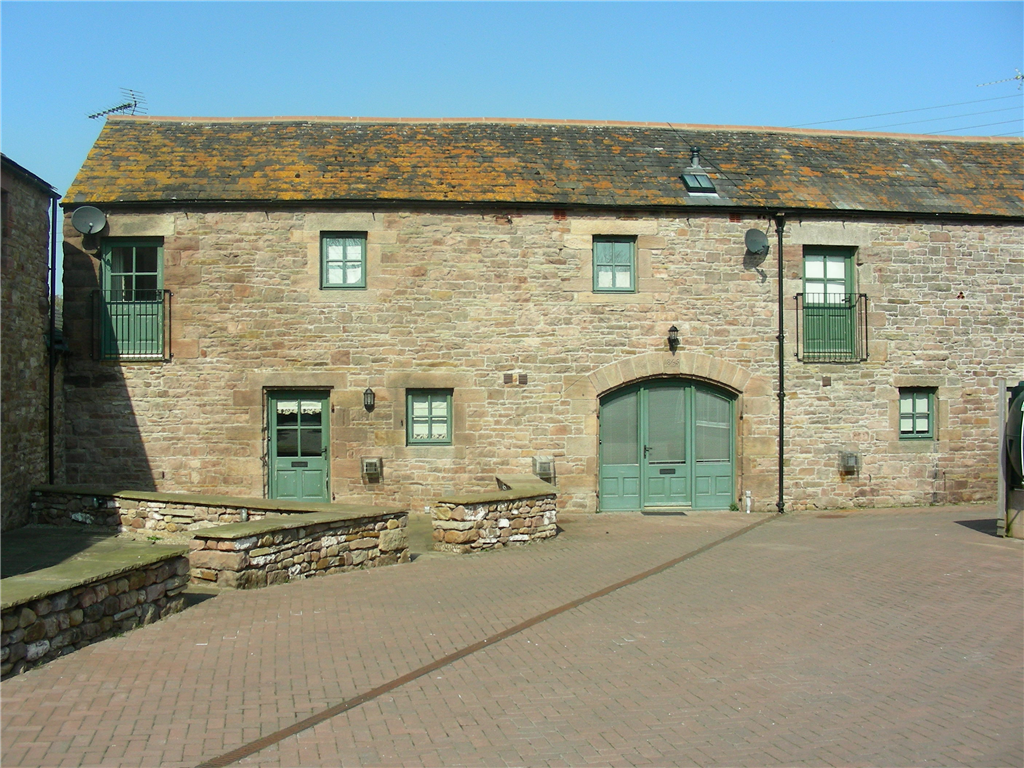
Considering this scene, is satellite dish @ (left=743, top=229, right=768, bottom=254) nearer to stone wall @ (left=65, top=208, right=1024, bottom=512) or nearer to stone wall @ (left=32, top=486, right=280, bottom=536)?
stone wall @ (left=65, top=208, right=1024, bottom=512)

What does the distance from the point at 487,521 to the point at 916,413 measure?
30.2 feet

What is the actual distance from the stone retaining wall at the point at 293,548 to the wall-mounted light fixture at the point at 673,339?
259 inches

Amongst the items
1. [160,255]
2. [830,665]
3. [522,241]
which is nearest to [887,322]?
[522,241]

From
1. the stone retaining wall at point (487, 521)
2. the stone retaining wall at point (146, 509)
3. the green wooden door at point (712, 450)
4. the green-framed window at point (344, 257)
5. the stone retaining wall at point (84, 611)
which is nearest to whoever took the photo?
the stone retaining wall at point (84, 611)

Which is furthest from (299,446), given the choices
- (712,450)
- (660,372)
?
(712,450)

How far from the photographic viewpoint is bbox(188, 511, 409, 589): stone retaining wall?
8.98 metres

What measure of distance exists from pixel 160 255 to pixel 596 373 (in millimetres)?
7844

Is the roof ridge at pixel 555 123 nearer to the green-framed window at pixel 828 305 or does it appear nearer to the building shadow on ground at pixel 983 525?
the green-framed window at pixel 828 305

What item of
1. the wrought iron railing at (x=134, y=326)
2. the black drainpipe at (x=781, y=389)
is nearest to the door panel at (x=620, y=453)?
A: the black drainpipe at (x=781, y=389)

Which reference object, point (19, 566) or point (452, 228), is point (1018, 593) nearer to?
point (452, 228)

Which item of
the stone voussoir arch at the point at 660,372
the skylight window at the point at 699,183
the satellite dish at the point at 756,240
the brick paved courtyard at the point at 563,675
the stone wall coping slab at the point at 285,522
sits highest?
the skylight window at the point at 699,183

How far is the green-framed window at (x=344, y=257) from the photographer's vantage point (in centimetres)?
1498

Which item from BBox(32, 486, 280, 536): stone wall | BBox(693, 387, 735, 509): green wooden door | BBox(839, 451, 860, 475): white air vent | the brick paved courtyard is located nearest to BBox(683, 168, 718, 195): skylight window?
BBox(693, 387, 735, 509): green wooden door

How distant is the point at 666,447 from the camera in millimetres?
15586
